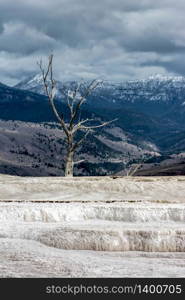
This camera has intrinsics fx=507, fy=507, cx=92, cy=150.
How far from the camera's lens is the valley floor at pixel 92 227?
895 inches

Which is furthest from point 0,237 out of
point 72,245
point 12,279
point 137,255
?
point 12,279

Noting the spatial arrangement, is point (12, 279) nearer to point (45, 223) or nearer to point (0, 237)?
point (0, 237)

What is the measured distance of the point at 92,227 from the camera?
30609mm

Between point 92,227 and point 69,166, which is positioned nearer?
point 92,227

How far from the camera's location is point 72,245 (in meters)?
28.4

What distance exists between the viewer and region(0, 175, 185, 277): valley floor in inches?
895

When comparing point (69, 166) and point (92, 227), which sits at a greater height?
point (69, 166)

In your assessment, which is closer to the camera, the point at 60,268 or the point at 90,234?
the point at 60,268

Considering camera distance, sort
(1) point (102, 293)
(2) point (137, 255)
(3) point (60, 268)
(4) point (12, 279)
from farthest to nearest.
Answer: (2) point (137, 255)
(3) point (60, 268)
(4) point (12, 279)
(1) point (102, 293)

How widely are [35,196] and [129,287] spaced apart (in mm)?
22332

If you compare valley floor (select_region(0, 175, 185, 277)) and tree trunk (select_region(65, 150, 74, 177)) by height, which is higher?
tree trunk (select_region(65, 150, 74, 177))

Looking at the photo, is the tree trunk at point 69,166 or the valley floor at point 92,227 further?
the tree trunk at point 69,166

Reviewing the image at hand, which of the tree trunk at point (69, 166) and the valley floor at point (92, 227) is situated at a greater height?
the tree trunk at point (69, 166)

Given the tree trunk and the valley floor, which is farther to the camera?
the tree trunk
